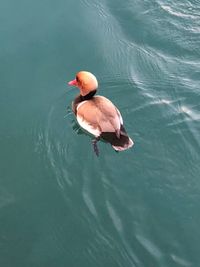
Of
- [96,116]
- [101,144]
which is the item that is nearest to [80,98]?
[96,116]

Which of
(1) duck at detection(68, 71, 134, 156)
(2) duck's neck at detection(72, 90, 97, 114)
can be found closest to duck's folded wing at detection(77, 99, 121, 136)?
(1) duck at detection(68, 71, 134, 156)

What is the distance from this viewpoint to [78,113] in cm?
598

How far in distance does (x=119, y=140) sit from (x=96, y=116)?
43cm

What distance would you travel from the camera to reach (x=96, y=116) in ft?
18.8

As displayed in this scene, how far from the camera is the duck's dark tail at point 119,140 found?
5500 mm

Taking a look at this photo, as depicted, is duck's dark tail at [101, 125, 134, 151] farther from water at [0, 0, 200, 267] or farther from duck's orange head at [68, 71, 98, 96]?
duck's orange head at [68, 71, 98, 96]

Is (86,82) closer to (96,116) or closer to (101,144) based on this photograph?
(96,116)

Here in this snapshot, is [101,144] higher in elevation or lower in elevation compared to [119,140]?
lower

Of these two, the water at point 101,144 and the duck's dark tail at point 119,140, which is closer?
the water at point 101,144

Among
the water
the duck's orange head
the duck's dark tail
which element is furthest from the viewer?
the duck's orange head

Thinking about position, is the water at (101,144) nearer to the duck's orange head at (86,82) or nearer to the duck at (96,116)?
the duck at (96,116)

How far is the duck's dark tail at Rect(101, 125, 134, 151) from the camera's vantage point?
550 centimetres

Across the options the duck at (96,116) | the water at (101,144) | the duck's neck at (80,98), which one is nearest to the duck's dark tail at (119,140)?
the duck at (96,116)

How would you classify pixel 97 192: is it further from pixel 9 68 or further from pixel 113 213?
pixel 9 68
